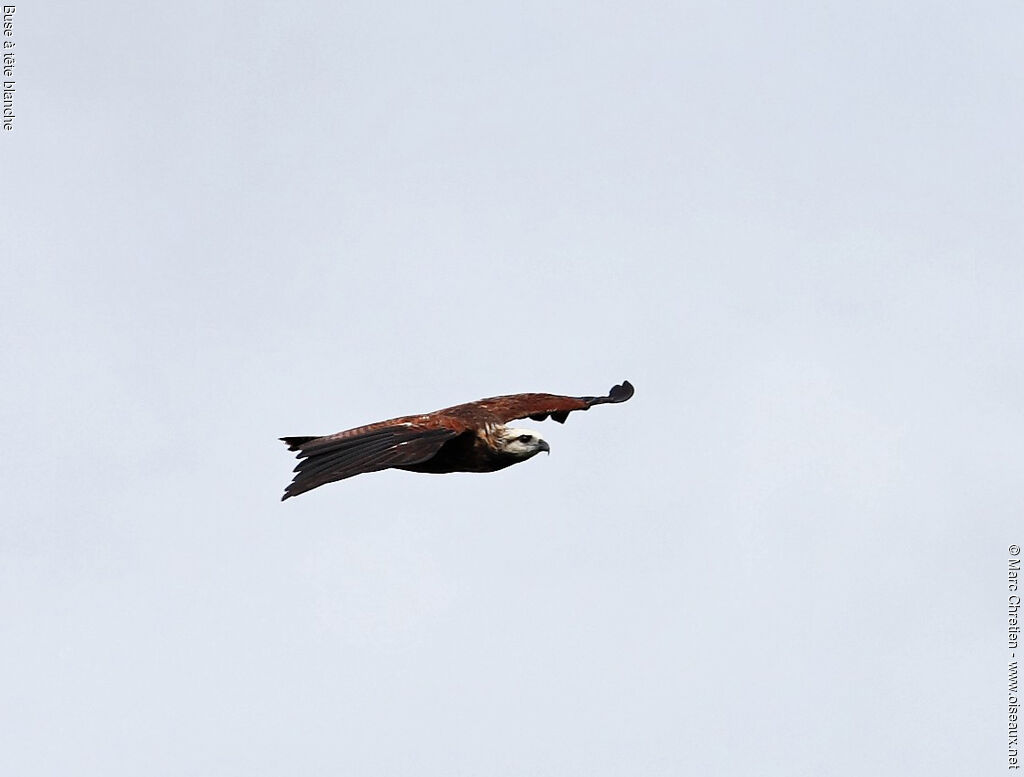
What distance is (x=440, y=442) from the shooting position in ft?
78.5

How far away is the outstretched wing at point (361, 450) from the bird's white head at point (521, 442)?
911 millimetres

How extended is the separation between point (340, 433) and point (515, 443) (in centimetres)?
258

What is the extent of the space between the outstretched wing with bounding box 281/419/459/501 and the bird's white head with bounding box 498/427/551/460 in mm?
911

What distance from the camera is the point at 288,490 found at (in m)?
21.8

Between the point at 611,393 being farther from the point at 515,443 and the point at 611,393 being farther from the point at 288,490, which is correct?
the point at 288,490

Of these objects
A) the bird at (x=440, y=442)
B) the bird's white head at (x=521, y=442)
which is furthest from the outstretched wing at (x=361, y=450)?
the bird's white head at (x=521, y=442)

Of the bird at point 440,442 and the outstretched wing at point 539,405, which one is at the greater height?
the outstretched wing at point 539,405

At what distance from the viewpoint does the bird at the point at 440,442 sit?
22766 mm

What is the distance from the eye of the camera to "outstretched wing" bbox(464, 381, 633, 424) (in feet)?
88.5

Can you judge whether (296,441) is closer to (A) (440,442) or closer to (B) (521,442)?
(A) (440,442)

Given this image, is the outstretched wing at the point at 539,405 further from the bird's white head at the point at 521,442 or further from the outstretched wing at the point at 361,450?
the outstretched wing at the point at 361,450

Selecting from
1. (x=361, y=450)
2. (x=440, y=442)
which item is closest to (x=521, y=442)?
(x=440, y=442)

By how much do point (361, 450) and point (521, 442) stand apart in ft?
9.29

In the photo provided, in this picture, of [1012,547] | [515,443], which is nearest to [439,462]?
[515,443]
